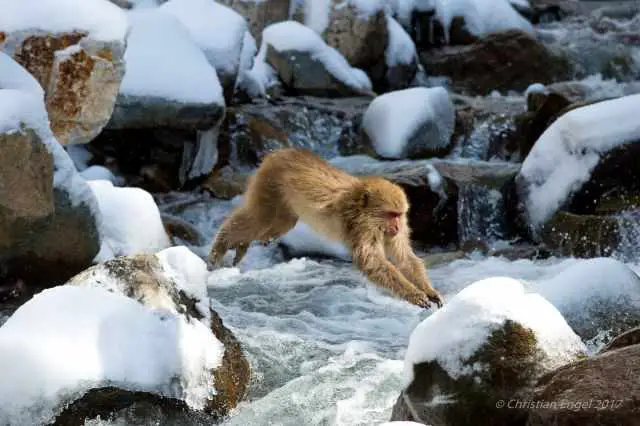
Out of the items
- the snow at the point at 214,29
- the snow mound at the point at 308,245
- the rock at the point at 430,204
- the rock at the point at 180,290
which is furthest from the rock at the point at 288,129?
the rock at the point at 180,290

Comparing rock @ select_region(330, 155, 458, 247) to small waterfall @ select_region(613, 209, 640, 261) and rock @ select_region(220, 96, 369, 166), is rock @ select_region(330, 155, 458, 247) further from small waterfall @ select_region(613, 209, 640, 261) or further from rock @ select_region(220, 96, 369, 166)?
rock @ select_region(220, 96, 369, 166)

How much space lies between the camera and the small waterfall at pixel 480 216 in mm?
9234

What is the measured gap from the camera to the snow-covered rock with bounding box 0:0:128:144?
673 centimetres

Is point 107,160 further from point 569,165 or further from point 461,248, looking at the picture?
point 569,165

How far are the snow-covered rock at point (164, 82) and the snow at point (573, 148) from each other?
133 inches

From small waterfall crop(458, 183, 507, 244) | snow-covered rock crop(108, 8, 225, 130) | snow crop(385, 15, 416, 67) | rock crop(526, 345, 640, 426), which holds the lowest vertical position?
small waterfall crop(458, 183, 507, 244)

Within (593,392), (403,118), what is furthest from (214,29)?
(593,392)

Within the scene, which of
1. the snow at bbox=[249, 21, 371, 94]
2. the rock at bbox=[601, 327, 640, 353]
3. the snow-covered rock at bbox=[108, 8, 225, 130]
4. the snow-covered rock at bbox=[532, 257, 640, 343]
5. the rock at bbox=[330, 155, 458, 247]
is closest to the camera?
the rock at bbox=[601, 327, 640, 353]

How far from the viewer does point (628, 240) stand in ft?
26.2

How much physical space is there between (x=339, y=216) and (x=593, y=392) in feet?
10.0

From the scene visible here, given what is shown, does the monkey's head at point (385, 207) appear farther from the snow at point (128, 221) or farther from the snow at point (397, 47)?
the snow at point (397, 47)

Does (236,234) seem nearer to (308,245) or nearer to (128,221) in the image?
(128,221)

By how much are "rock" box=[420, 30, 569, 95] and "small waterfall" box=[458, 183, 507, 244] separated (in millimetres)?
5750

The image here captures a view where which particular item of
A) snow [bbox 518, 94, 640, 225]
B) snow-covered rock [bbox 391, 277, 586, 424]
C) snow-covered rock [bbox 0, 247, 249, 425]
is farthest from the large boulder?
snow-covered rock [bbox 391, 277, 586, 424]
